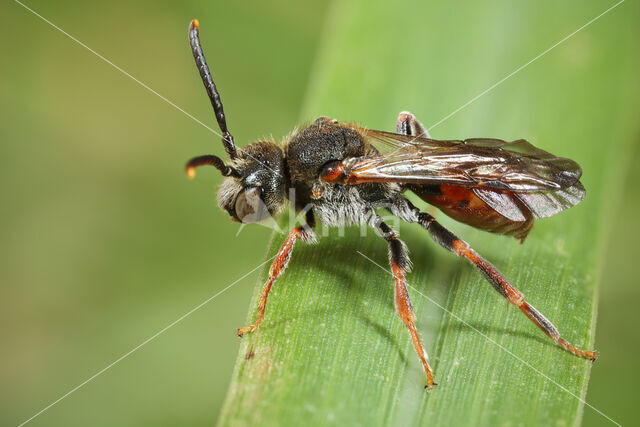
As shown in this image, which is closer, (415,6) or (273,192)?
(273,192)

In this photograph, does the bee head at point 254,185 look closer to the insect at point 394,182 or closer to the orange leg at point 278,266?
the insect at point 394,182

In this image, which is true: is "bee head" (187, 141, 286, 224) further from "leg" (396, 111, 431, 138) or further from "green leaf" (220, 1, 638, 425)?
"leg" (396, 111, 431, 138)

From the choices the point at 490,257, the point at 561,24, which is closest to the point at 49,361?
the point at 490,257

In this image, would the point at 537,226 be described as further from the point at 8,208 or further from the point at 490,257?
the point at 8,208

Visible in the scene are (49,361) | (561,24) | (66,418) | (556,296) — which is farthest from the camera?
(561,24)

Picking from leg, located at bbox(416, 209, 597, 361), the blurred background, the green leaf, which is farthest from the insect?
the blurred background
